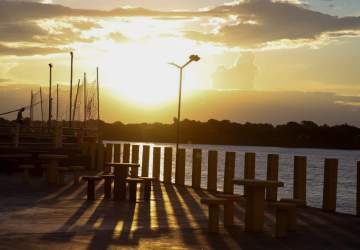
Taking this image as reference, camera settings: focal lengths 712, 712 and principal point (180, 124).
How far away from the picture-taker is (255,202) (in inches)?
572

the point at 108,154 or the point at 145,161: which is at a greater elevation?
the point at 108,154

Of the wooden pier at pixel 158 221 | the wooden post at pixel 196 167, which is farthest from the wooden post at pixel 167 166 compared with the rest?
the wooden pier at pixel 158 221

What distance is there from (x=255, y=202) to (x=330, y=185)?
595cm

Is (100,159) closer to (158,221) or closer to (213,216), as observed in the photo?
(158,221)

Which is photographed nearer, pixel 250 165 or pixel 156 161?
pixel 250 165

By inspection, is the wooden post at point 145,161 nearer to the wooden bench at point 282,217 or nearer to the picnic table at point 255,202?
the picnic table at point 255,202

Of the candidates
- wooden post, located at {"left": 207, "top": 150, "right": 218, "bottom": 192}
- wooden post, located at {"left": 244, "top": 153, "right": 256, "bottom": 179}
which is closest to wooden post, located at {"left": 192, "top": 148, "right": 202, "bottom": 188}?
wooden post, located at {"left": 207, "top": 150, "right": 218, "bottom": 192}

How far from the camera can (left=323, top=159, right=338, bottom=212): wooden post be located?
1961cm

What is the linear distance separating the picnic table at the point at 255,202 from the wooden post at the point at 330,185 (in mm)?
5431

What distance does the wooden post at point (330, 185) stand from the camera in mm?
19609

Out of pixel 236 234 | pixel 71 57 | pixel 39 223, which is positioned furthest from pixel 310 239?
pixel 71 57

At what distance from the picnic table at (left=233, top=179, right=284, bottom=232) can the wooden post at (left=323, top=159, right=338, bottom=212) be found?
214 inches

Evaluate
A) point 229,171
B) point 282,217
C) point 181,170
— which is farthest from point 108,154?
point 282,217

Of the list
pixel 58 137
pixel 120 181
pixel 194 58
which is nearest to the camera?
pixel 120 181
